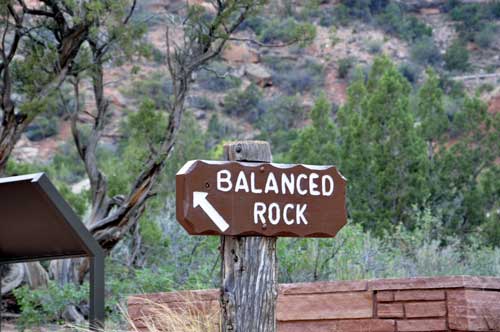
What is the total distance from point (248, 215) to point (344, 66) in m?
42.2

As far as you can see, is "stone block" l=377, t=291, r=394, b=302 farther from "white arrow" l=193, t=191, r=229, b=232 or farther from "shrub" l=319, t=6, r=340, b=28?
"shrub" l=319, t=6, r=340, b=28

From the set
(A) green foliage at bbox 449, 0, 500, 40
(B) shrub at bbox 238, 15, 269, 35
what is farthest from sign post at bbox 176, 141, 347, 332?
(A) green foliage at bbox 449, 0, 500, 40

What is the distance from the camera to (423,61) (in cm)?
4594

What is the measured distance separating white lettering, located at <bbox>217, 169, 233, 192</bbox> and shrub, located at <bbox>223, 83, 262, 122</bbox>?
36385 mm

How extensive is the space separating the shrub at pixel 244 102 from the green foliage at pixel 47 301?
29.3m

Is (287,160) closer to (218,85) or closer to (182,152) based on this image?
(182,152)

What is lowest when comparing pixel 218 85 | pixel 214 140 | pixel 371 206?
pixel 371 206

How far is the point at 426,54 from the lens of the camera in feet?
151

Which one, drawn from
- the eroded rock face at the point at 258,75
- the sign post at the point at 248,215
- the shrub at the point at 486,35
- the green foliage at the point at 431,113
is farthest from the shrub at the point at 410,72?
the sign post at the point at 248,215

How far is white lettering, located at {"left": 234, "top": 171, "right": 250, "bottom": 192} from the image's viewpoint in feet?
14.3

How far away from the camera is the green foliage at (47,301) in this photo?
11148 millimetres

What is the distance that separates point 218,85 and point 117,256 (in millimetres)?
28169

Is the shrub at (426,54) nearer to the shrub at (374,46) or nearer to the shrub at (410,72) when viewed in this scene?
the shrub at (410,72)

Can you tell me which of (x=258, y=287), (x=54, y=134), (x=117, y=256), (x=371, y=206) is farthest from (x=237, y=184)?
(x=54, y=134)
